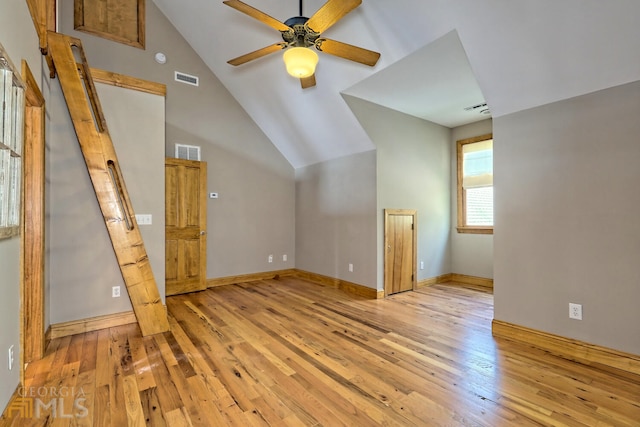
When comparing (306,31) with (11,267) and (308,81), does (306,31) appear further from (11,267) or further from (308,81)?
(11,267)

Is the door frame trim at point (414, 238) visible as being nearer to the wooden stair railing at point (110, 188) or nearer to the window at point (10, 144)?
the wooden stair railing at point (110, 188)

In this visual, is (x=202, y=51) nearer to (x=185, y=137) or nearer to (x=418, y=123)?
(x=185, y=137)

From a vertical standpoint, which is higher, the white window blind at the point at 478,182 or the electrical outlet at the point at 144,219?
the white window blind at the point at 478,182

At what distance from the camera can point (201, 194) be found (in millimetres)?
4977

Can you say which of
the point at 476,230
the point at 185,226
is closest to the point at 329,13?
the point at 185,226

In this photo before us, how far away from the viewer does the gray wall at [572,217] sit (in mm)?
2375

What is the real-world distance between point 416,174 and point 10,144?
15.9 ft

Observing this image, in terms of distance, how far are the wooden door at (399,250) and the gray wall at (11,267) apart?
3.99 metres

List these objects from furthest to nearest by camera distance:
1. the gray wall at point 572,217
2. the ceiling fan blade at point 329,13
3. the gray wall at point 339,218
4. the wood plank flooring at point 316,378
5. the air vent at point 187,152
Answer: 1. the air vent at point 187,152
2. the gray wall at point 339,218
3. the gray wall at point 572,217
4. the ceiling fan blade at point 329,13
5. the wood plank flooring at point 316,378

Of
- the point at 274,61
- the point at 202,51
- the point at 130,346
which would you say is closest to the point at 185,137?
the point at 202,51

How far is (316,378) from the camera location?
2.25 meters

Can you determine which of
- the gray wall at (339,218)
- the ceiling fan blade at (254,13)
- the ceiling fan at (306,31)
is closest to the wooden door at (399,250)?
the gray wall at (339,218)

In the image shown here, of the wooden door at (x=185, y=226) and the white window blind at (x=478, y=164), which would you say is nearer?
the wooden door at (x=185, y=226)

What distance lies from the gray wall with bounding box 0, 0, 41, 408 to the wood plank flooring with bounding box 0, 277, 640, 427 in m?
0.25
